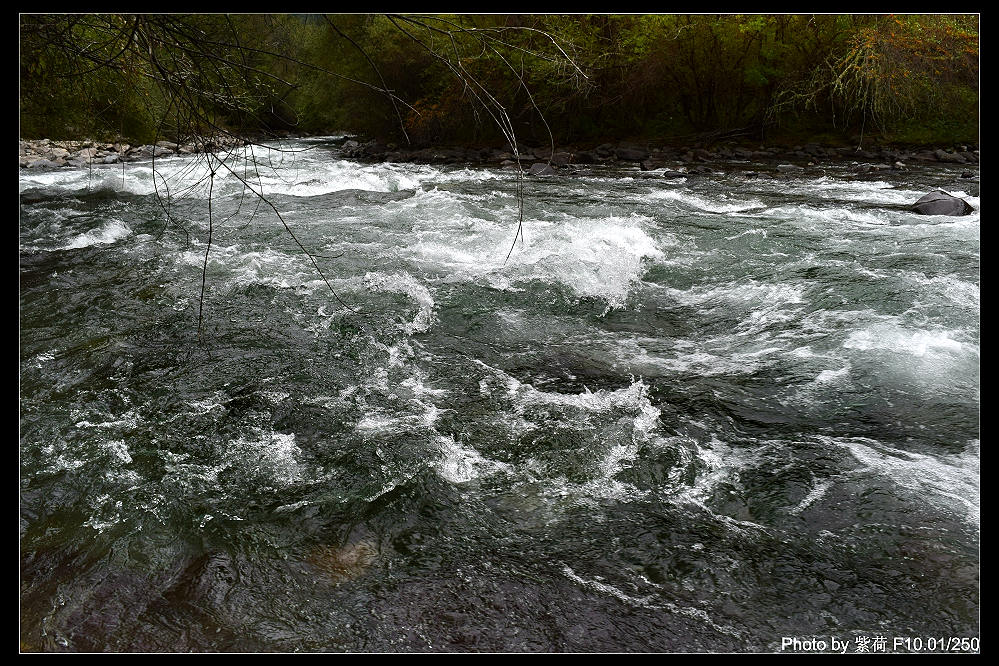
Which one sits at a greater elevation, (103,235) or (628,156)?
(628,156)

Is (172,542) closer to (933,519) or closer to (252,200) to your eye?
(933,519)

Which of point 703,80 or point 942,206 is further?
point 703,80

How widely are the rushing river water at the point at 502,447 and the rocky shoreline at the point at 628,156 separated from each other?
6726mm

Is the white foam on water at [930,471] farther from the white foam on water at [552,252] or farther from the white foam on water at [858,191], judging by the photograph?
the white foam on water at [858,191]

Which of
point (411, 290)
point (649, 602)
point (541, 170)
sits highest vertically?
point (541, 170)

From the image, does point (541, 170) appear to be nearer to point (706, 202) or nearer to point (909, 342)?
point (706, 202)

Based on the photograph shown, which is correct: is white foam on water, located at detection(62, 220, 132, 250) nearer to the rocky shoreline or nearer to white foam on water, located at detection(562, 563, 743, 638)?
the rocky shoreline

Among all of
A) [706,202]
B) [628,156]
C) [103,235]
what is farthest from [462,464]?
[628,156]

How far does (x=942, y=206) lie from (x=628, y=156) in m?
7.32

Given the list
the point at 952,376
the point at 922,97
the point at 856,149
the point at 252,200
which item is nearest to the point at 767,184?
the point at 856,149

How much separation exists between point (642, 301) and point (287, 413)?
3.54 metres

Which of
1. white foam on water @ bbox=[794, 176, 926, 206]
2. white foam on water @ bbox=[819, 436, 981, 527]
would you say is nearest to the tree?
white foam on water @ bbox=[819, 436, 981, 527]

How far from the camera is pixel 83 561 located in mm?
3078

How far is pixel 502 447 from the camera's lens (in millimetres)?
3945
